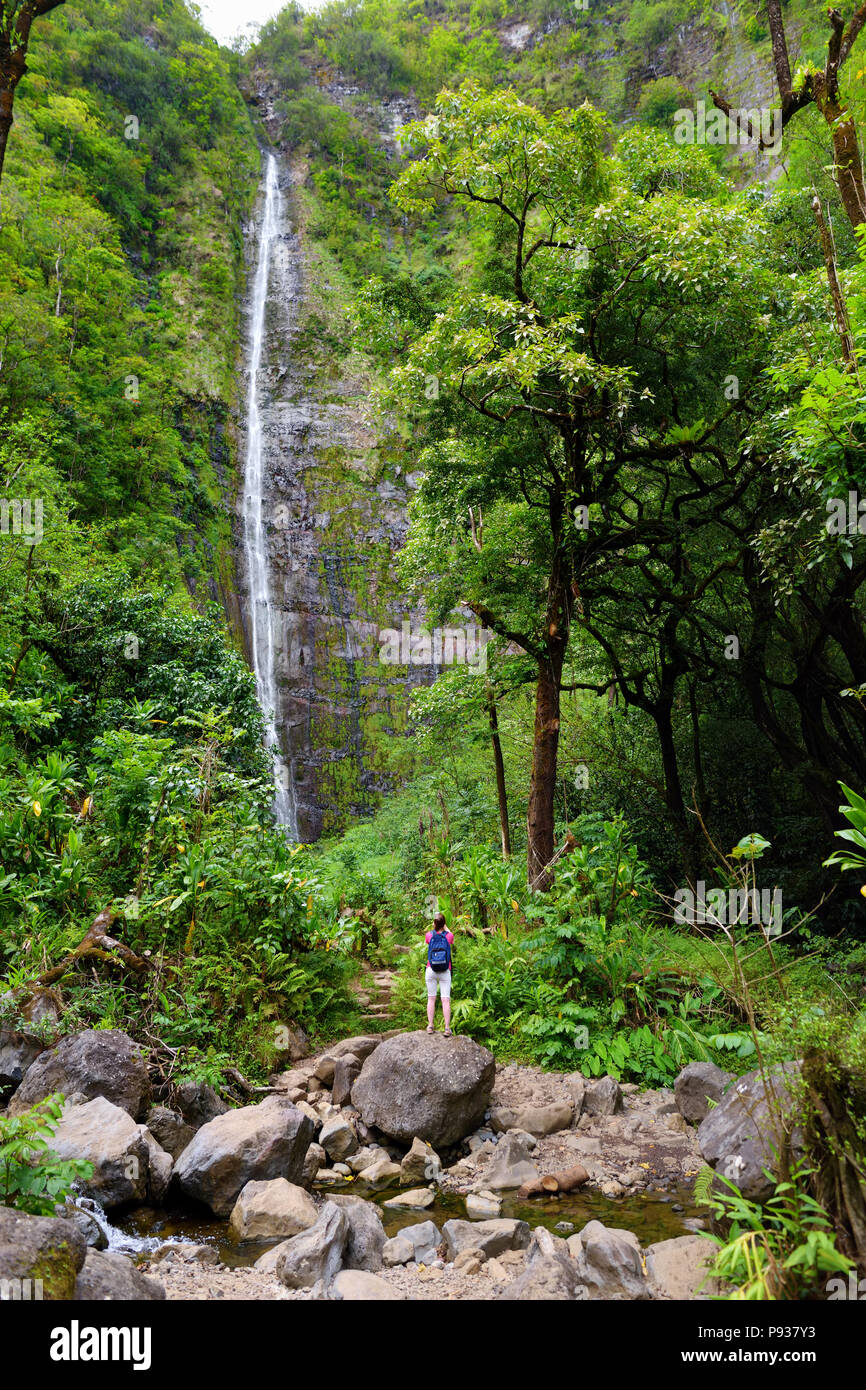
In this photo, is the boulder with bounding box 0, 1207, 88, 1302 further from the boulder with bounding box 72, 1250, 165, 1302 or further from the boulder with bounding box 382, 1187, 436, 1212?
the boulder with bounding box 382, 1187, 436, 1212

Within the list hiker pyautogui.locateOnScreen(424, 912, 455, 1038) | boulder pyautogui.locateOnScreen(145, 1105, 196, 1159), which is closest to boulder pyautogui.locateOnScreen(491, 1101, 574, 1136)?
hiker pyautogui.locateOnScreen(424, 912, 455, 1038)

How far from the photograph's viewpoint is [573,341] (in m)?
8.00

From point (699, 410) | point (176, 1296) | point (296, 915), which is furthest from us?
point (699, 410)

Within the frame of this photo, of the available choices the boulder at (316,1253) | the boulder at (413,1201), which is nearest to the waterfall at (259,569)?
the boulder at (413,1201)

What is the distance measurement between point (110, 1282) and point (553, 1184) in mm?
3221

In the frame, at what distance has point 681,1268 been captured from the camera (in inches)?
157

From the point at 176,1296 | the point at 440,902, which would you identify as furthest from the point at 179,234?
the point at 176,1296

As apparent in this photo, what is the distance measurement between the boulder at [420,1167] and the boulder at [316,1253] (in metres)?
1.48

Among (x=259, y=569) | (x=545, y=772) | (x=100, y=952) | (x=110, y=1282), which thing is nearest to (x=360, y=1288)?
(x=110, y=1282)

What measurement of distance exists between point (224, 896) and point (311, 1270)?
429 cm

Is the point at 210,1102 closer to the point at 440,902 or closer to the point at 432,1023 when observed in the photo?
the point at 432,1023

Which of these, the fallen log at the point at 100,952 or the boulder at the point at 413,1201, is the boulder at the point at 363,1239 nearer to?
the boulder at the point at 413,1201

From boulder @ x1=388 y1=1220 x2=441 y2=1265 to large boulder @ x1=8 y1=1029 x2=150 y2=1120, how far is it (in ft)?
7.58

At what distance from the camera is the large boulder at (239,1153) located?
16.6ft
